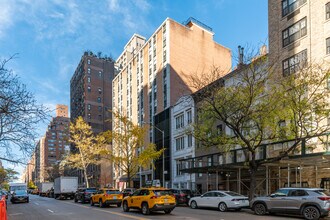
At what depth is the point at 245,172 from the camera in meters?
A: 35.0

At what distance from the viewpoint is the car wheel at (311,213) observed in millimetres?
17406

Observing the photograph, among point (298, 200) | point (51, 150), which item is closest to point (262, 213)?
point (298, 200)

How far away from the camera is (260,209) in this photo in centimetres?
2064

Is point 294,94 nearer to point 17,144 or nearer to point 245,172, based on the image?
point 245,172

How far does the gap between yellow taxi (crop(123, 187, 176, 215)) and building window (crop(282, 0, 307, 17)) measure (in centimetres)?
2161

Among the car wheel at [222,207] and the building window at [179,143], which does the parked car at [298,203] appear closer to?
the car wheel at [222,207]

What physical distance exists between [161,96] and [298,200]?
151ft

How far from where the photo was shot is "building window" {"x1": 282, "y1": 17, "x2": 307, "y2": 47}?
102 ft

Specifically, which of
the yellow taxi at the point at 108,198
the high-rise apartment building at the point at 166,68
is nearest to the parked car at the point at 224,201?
the yellow taxi at the point at 108,198

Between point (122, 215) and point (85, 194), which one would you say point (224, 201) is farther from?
point (85, 194)

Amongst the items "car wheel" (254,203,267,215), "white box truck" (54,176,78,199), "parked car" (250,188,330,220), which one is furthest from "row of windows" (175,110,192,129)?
"parked car" (250,188,330,220)

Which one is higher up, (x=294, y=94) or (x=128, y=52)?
(x=128, y=52)

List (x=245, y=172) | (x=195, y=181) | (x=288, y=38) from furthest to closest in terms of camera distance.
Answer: (x=195, y=181)
(x=245, y=172)
(x=288, y=38)

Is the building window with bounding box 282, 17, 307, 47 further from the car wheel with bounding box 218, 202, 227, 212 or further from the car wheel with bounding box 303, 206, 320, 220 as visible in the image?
the car wheel with bounding box 303, 206, 320, 220
